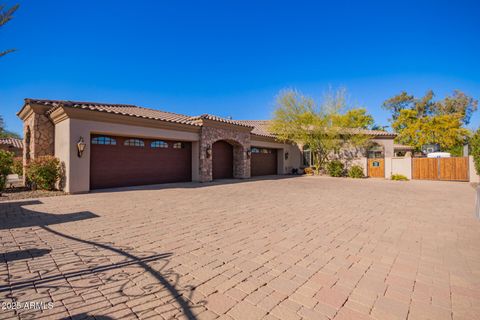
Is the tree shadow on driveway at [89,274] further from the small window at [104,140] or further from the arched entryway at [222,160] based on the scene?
the arched entryway at [222,160]

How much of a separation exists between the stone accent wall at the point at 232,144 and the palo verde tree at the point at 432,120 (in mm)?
21930

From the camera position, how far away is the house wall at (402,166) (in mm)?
19375

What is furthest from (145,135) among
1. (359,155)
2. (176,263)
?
(359,155)

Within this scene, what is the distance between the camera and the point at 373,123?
4169 cm

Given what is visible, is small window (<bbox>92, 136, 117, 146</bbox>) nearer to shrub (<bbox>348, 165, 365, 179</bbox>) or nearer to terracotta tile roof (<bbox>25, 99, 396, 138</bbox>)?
terracotta tile roof (<bbox>25, 99, 396, 138</bbox>)

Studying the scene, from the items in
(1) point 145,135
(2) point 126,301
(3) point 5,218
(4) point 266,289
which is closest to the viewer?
(2) point 126,301

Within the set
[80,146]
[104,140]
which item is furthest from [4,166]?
[104,140]

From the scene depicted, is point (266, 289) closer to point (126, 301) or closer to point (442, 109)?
point (126, 301)

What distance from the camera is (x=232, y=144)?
711 inches

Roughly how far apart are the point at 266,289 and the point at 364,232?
10.7 ft

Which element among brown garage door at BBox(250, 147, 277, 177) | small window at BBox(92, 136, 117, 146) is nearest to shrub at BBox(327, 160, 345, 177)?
brown garage door at BBox(250, 147, 277, 177)

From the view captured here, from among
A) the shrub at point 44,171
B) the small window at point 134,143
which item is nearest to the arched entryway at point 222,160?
the small window at point 134,143

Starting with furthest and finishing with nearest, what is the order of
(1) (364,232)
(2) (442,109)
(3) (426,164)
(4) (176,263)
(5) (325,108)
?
(2) (442,109) → (5) (325,108) → (3) (426,164) → (1) (364,232) → (4) (176,263)

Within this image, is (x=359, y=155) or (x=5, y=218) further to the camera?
(x=359, y=155)
